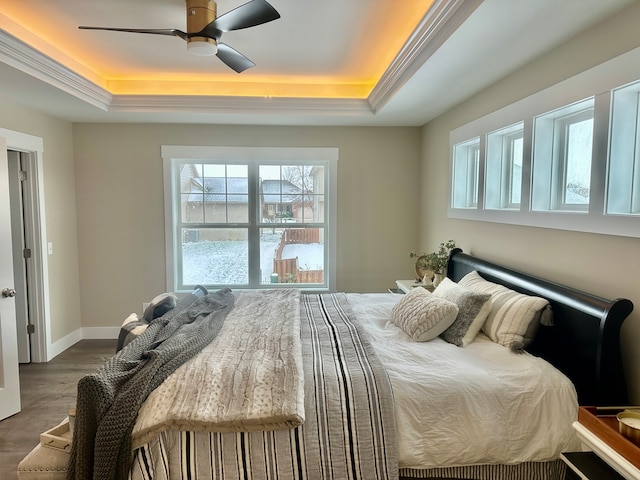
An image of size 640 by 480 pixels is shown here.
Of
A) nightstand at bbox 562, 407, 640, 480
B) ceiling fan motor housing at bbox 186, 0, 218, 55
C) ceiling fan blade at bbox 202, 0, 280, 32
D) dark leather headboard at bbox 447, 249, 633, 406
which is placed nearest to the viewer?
nightstand at bbox 562, 407, 640, 480

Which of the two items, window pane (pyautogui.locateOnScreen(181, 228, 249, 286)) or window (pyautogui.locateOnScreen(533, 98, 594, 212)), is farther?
window pane (pyautogui.locateOnScreen(181, 228, 249, 286))

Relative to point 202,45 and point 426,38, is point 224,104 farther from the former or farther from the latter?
point 426,38

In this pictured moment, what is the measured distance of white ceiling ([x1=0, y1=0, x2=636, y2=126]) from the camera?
82.1 inches

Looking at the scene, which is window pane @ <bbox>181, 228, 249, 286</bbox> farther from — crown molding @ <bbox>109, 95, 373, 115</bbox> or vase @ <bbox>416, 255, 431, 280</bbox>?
vase @ <bbox>416, 255, 431, 280</bbox>

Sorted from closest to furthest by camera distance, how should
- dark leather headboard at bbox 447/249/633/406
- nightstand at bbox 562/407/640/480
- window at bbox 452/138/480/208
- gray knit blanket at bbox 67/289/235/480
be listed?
nightstand at bbox 562/407/640/480 < gray knit blanket at bbox 67/289/235/480 < dark leather headboard at bbox 447/249/633/406 < window at bbox 452/138/480/208

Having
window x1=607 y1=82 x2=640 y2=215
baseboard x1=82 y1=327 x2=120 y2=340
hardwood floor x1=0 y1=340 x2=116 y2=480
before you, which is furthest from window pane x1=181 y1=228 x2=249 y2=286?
window x1=607 y1=82 x2=640 y2=215

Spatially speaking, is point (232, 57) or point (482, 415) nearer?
point (482, 415)

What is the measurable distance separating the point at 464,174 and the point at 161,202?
324cm

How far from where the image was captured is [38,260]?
380cm

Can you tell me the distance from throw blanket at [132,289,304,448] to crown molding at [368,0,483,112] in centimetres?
189

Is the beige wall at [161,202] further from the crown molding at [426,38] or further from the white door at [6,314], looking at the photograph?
the white door at [6,314]

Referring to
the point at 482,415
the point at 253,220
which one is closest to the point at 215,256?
the point at 253,220

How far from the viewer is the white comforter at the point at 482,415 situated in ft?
5.62

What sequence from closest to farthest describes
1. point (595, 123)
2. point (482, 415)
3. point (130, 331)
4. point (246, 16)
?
point (482, 415) → point (595, 123) → point (246, 16) → point (130, 331)
